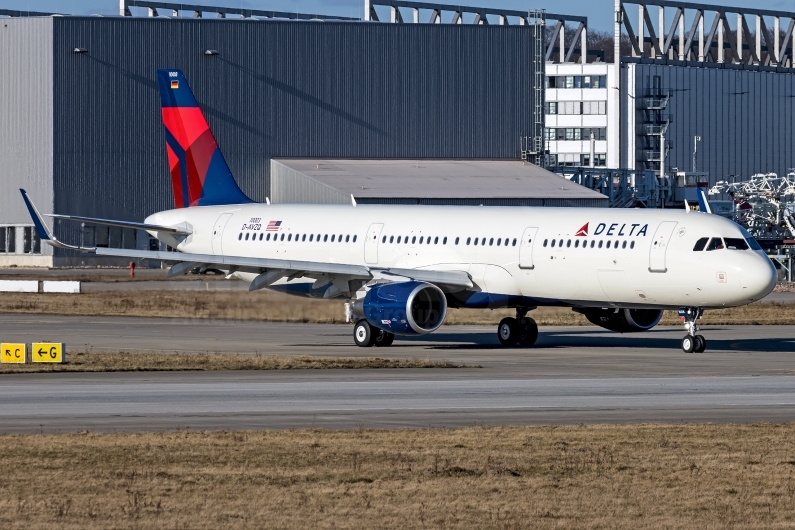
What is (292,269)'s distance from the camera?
3878 centimetres

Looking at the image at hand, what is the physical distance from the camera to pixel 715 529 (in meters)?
13.4

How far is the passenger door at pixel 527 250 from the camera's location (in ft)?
125

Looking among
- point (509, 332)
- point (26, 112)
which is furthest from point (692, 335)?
point (26, 112)

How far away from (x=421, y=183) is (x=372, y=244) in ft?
157

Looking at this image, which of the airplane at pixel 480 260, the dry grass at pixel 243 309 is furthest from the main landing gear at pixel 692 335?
the dry grass at pixel 243 309

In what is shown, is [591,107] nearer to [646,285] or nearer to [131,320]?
[131,320]

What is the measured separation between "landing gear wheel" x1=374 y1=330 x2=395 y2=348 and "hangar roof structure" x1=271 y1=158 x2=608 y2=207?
149ft

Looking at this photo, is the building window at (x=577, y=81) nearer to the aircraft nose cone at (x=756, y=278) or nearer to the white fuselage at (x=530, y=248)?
the white fuselage at (x=530, y=248)

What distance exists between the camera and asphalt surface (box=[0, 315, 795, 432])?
2219 centimetres

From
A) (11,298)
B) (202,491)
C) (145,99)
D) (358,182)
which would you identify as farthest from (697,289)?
(145,99)

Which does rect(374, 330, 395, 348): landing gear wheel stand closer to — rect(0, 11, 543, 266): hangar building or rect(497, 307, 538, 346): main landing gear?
rect(497, 307, 538, 346): main landing gear

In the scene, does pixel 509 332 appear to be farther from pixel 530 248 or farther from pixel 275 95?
pixel 275 95

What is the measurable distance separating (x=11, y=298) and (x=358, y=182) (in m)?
31.2

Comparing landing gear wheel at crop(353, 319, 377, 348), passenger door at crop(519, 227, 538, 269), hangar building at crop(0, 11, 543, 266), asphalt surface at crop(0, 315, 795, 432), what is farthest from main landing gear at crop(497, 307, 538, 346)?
hangar building at crop(0, 11, 543, 266)
